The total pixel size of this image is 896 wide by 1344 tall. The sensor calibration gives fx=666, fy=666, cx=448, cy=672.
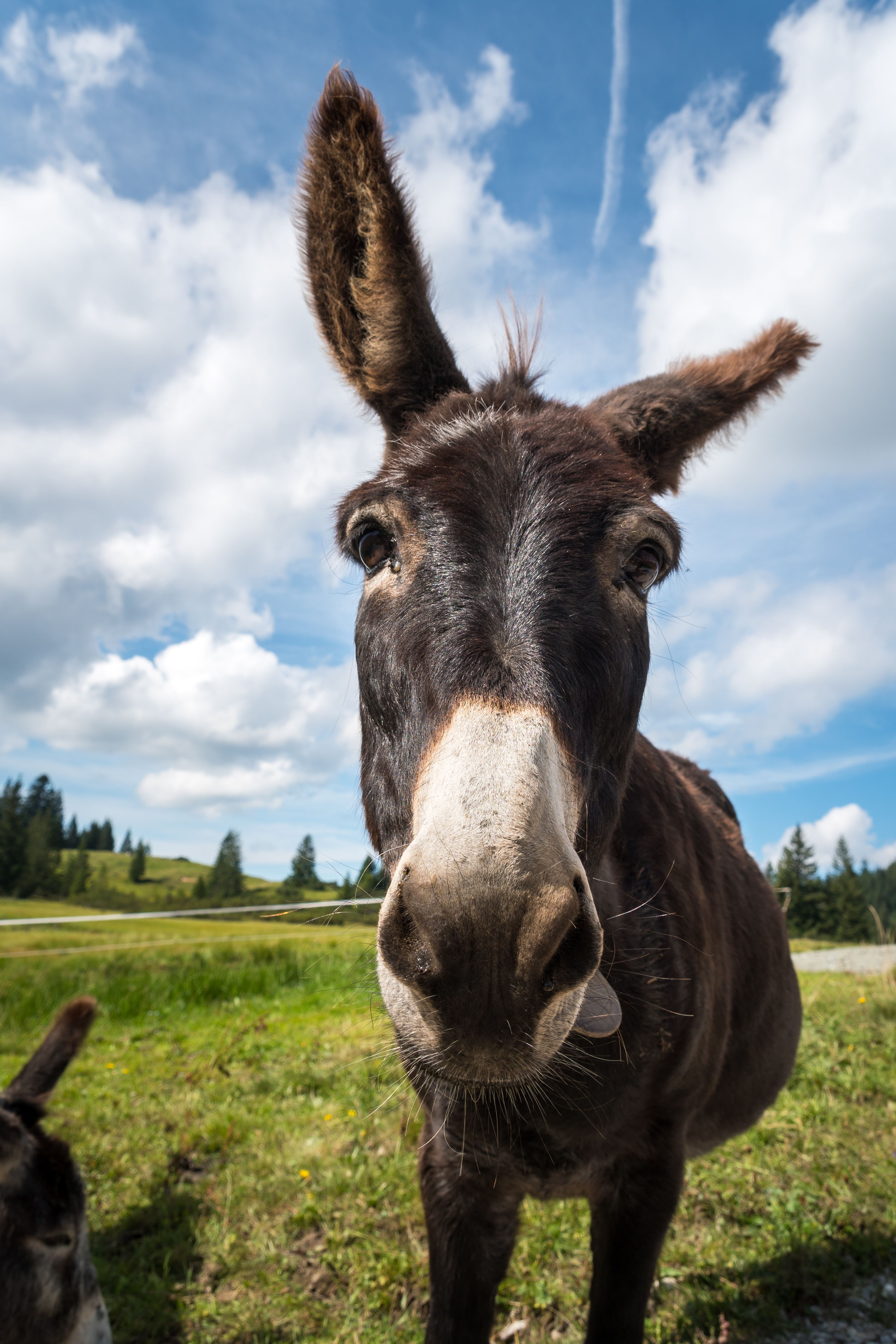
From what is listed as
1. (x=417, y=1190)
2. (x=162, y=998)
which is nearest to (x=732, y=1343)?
(x=417, y=1190)

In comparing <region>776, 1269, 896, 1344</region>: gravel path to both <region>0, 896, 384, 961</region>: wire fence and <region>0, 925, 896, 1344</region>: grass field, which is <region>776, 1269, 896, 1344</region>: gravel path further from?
<region>0, 896, 384, 961</region>: wire fence

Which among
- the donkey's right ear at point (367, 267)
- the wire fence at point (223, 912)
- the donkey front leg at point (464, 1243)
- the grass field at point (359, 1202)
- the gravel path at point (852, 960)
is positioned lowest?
the grass field at point (359, 1202)

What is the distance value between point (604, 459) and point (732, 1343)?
4.01 meters

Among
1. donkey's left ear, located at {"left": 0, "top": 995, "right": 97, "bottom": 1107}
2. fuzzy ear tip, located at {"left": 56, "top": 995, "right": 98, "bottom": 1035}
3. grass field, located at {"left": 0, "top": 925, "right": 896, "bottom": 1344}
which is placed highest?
fuzzy ear tip, located at {"left": 56, "top": 995, "right": 98, "bottom": 1035}

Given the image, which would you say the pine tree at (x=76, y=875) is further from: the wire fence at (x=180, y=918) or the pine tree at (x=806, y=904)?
Answer: the pine tree at (x=806, y=904)

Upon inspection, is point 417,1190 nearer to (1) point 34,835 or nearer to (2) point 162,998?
(2) point 162,998

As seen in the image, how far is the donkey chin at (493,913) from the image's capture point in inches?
43.5

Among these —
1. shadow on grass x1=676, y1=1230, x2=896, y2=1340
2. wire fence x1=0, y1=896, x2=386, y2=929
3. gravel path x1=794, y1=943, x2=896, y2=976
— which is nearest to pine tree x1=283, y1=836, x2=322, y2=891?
wire fence x1=0, y1=896, x2=386, y2=929

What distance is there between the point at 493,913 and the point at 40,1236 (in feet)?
10.5

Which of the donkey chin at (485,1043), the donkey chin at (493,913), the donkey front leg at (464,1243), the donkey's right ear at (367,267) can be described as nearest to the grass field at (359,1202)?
the donkey front leg at (464,1243)

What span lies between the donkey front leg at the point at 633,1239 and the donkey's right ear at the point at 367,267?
9.52 ft

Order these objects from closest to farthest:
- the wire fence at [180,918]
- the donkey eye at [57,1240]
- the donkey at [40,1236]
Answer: the wire fence at [180,918]
the donkey at [40,1236]
the donkey eye at [57,1240]

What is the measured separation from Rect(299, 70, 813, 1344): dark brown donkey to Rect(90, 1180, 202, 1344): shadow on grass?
212 cm

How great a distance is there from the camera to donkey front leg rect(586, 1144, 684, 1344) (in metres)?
2.34
